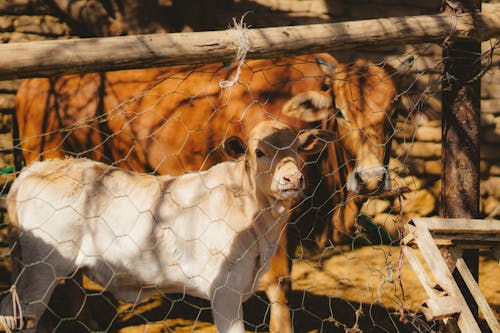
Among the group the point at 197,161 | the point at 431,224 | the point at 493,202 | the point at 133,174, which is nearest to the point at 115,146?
the point at 197,161

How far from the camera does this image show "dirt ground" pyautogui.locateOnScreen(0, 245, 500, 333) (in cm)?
493

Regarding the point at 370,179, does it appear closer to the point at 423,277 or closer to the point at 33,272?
the point at 423,277

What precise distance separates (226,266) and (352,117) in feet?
5.86

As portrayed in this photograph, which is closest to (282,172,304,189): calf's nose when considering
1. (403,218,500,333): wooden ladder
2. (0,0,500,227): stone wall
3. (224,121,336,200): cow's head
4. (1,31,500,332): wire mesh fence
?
(224,121,336,200): cow's head

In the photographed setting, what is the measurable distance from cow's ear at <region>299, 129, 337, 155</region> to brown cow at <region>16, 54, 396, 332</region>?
2.21 ft

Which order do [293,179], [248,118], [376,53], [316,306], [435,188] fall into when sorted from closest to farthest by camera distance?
[293,179] → [248,118] → [316,306] → [376,53] → [435,188]

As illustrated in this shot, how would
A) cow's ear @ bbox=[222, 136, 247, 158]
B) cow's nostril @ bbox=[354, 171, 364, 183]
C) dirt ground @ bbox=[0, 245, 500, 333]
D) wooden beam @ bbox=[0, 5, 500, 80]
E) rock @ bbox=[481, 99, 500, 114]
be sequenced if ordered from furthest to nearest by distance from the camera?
rock @ bbox=[481, 99, 500, 114] → dirt ground @ bbox=[0, 245, 500, 333] → cow's nostril @ bbox=[354, 171, 364, 183] → cow's ear @ bbox=[222, 136, 247, 158] → wooden beam @ bbox=[0, 5, 500, 80]

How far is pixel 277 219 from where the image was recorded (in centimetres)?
390

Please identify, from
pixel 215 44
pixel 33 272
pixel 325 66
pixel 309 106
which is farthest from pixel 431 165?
pixel 33 272

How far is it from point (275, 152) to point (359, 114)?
1.43m

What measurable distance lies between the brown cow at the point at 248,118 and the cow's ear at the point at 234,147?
74cm

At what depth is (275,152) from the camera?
371 cm

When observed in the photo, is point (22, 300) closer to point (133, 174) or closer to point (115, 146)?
point (133, 174)

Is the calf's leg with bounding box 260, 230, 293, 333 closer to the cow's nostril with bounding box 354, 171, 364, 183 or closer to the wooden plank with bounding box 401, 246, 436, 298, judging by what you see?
the cow's nostril with bounding box 354, 171, 364, 183
